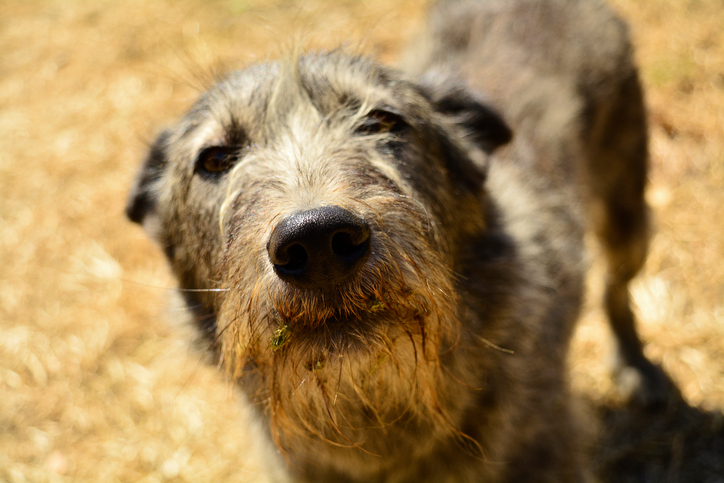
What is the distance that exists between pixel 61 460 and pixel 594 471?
158 inches

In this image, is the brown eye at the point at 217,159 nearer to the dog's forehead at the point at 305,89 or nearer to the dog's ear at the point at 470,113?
the dog's forehead at the point at 305,89

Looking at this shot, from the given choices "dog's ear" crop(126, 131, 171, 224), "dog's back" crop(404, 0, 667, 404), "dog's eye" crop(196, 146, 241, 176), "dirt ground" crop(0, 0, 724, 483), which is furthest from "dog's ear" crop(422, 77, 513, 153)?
"dog's ear" crop(126, 131, 171, 224)

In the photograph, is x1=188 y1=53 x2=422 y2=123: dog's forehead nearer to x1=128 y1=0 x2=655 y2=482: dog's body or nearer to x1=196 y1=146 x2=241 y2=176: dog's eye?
x1=128 y1=0 x2=655 y2=482: dog's body

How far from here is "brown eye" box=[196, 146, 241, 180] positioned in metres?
2.43

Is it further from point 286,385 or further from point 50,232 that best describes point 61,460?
point 286,385

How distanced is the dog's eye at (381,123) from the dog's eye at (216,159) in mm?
570

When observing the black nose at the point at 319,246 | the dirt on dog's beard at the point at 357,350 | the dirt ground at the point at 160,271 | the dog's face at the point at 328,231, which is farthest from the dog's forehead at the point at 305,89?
the black nose at the point at 319,246

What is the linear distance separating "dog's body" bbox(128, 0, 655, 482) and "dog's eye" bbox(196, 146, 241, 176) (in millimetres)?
13

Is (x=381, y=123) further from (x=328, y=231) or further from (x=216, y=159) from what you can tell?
(x=328, y=231)

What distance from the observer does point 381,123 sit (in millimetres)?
2449

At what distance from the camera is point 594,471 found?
3795mm

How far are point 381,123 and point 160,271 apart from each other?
3.68 m

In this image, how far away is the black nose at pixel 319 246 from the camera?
1.53 meters

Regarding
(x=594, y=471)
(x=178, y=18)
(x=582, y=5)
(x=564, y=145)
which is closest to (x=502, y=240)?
(x=564, y=145)
